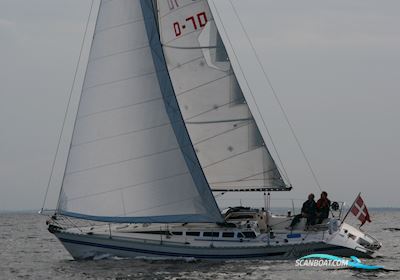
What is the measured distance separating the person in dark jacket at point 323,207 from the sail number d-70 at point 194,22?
7834 mm

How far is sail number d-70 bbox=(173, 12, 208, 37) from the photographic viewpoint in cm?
3328

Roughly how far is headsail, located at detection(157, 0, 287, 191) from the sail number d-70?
0.12ft

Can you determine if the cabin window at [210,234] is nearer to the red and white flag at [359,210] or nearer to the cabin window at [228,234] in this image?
the cabin window at [228,234]

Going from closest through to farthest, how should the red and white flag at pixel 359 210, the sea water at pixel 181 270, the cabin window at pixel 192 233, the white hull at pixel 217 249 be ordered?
the sea water at pixel 181 270, the white hull at pixel 217 249, the cabin window at pixel 192 233, the red and white flag at pixel 359 210

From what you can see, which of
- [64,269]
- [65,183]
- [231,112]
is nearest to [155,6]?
[231,112]

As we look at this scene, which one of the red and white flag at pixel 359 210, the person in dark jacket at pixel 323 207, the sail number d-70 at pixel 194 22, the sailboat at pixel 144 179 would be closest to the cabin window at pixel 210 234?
the sailboat at pixel 144 179

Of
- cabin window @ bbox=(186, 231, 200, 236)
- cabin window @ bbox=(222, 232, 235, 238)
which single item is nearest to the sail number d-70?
cabin window @ bbox=(186, 231, 200, 236)

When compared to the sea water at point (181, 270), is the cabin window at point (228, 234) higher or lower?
higher

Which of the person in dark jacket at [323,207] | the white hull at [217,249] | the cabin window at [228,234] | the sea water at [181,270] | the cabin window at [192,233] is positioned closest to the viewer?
the sea water at [181,270]

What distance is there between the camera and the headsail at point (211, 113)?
108 feet

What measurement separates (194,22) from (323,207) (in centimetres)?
844

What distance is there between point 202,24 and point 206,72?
6.13 ft

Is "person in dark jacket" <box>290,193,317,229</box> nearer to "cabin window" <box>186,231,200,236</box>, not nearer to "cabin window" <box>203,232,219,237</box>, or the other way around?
"cabin window" <box>203,232,219,237</box>

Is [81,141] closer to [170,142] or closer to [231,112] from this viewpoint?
[170,142]
